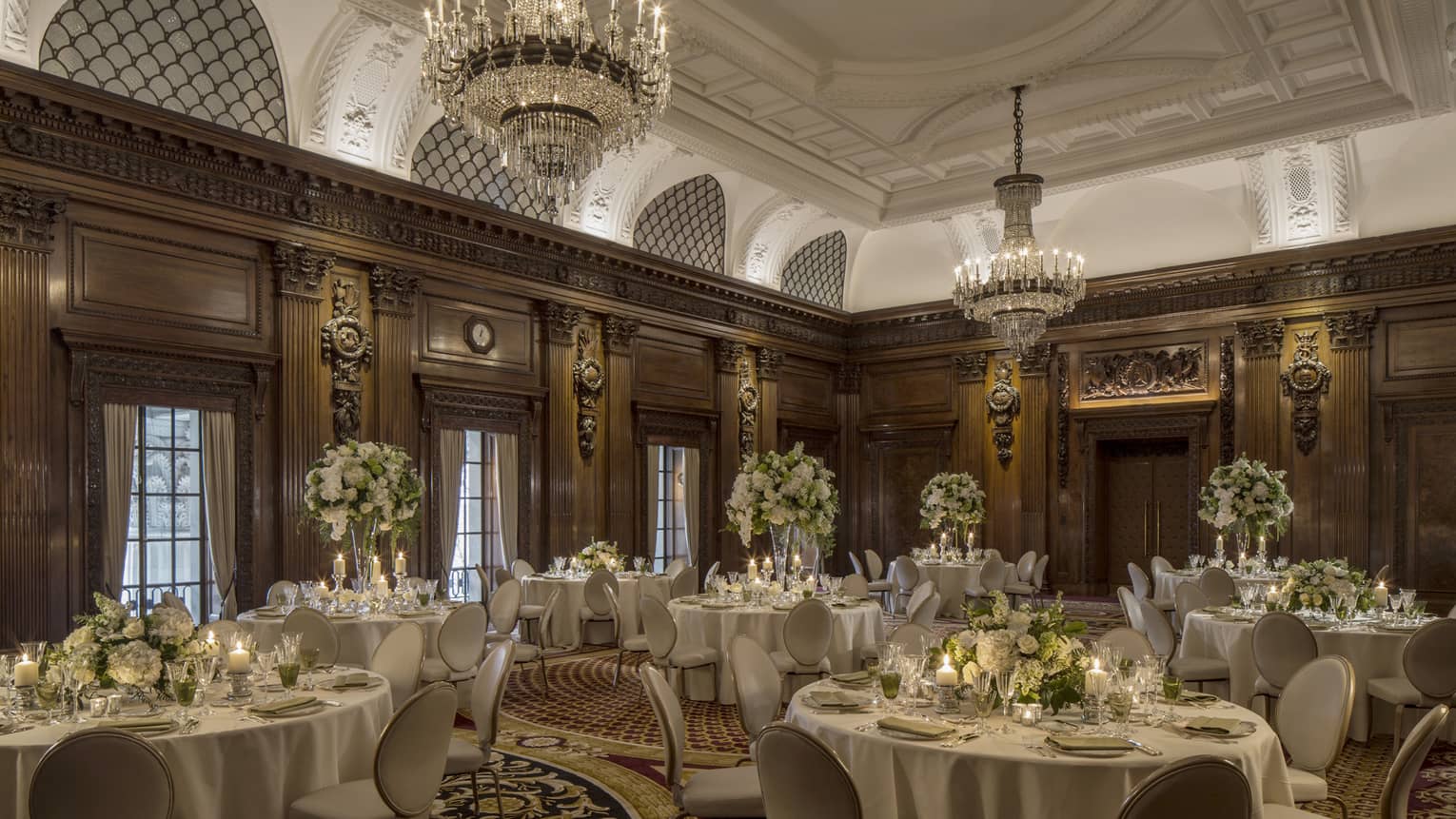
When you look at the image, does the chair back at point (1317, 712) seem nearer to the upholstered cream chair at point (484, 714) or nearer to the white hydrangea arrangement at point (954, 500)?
the upholstered cream chair at point (484, 714)

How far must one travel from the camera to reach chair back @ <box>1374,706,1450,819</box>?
3.26m

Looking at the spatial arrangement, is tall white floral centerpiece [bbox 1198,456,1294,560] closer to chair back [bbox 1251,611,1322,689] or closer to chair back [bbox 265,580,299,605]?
chair back [bbox 1251,611,1322,689]

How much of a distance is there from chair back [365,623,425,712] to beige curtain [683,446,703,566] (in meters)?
7.85

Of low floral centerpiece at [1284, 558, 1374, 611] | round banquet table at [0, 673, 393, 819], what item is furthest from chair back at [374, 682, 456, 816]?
low floral centerpiece at [1284, 558, 1374, 611]

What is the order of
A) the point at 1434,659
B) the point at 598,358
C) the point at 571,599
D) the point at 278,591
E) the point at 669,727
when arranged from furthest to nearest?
the point at 598,358
the point at 571,599
the point at 278,591
the point at 1434,659
the point at 669,727

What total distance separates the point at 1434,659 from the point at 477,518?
833 cm

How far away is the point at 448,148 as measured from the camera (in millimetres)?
10500

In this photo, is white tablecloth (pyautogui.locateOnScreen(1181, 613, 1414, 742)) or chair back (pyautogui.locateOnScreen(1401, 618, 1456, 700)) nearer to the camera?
chair back (pyautogui.locateOnScreen(1401, 618, 1456, 700))

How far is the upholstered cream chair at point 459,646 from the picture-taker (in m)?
6.71

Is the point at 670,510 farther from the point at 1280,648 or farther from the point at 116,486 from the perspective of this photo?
the point at 1280,648

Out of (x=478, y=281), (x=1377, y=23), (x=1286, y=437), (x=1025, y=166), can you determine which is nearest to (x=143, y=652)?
(x=478, y=281)

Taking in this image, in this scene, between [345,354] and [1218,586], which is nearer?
[1218,586]

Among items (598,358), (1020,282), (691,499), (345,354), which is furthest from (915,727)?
(691,499)

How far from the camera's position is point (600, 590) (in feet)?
30.5
